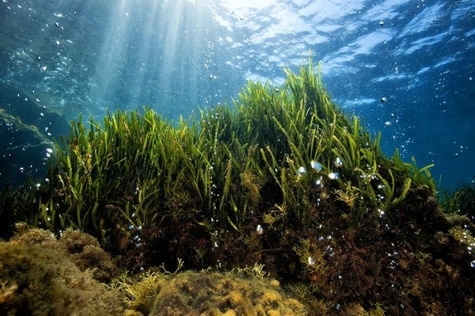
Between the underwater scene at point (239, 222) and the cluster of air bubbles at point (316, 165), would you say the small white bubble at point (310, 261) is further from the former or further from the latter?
the cluster of air bubbles at point (316, 165)

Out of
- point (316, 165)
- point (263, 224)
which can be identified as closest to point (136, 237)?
point (263, 224)

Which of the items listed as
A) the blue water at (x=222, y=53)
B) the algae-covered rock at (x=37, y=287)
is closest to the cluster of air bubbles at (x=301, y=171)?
the algae-covered rock at (x=37, y=287)

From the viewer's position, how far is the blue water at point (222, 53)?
1895 centimetres

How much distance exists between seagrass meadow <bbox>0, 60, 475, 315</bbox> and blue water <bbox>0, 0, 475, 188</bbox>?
1298 cm

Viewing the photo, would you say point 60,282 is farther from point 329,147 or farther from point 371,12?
point 371,12

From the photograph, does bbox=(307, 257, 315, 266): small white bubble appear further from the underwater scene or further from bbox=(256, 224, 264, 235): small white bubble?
bbox=(256, 224, 264, 235): small white bubble

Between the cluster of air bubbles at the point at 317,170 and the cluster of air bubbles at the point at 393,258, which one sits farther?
the cluster of air bubbles at the point at 317,170

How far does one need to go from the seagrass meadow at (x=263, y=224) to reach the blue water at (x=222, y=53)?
13.0 meters

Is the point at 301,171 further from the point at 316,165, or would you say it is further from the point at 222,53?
the point at 222,53

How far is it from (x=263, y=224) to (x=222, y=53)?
22.9 m

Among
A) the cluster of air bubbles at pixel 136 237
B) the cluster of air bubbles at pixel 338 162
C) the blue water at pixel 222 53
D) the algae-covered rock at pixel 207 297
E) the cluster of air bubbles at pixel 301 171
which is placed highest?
the blue water at pixel 222 53

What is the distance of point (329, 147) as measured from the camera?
3.69 meters

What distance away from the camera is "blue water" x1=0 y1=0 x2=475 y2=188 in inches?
746

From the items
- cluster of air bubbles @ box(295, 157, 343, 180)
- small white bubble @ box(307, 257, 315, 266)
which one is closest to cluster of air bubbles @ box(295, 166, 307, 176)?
cluster of air bubbles @ box(295, 157, 343, 180)
